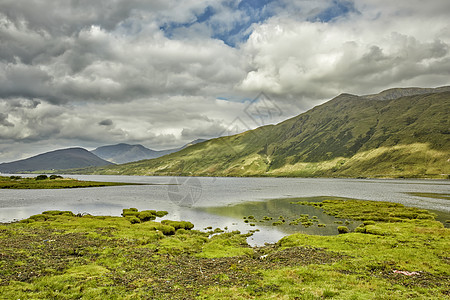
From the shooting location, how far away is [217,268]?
27.0m

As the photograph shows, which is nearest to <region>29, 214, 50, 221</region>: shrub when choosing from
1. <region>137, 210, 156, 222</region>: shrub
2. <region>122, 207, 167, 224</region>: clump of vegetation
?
<region>122, 207, 167, 224</region>: clump of vegetation

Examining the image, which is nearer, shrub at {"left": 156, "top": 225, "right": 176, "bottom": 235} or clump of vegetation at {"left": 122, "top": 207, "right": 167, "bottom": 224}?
shrub at {"left": 156, "top": 225, "right": 176, "bottom": 235}

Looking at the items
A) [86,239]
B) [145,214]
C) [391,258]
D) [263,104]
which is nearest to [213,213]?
[145,214]

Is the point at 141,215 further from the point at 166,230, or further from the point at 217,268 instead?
the point at 217,268

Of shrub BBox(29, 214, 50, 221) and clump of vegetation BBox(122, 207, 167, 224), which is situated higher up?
shrub BBox(29, 214, 50, 221)

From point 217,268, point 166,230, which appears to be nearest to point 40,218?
point 166,230

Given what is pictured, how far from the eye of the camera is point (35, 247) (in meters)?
32.0

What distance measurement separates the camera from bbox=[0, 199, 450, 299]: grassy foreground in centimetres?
1947

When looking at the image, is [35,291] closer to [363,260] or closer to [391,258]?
[363,260]

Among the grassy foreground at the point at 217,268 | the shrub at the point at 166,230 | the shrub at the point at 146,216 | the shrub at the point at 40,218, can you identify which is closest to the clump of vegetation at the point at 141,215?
the shrub at the point at 146,216

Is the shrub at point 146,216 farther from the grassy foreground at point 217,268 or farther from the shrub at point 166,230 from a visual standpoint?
the grassy foreground at point 217,268

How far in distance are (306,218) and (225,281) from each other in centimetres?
5340

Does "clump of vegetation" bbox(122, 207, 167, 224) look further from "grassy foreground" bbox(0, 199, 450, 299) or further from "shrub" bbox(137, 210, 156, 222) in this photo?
"grassy foreground" bbox(0, 199, 450, 299)

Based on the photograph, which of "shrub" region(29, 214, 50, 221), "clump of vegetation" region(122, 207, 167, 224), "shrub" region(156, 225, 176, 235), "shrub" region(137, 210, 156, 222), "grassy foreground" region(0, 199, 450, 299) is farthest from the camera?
"shrub" region(137, 210, 156, 222)
